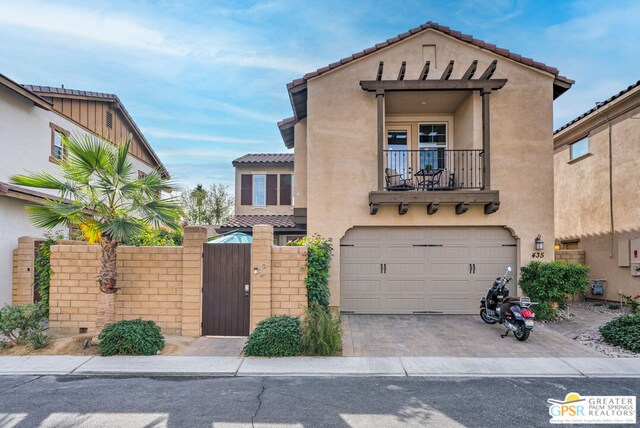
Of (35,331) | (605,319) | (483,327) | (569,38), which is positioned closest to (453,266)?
(483,327)

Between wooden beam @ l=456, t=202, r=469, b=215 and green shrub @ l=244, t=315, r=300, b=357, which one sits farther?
wooden beam @ l=456, t=202, r=469, b=215

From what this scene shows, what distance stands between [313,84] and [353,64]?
131cm

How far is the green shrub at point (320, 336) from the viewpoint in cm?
718

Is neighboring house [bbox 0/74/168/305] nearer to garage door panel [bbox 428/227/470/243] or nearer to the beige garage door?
the beige garage door

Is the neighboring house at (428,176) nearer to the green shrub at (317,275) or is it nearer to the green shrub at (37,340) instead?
the green shrub at (317,275)

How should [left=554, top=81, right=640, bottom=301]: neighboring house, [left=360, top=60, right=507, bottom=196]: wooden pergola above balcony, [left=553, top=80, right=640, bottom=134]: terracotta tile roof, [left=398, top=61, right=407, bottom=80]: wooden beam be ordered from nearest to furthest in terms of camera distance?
[left=398, top=61, right=407, bottom=80]: wooden beam → [left=360, top=60, right=507, bottom=196]: wooden pergola above balcony → [left=553, top=80, right=640, bottom=134]: terracotta tile roof → [left=554, top=81, right=640, bottom=301]: neighboring house

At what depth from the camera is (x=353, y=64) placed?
11148 millimetres

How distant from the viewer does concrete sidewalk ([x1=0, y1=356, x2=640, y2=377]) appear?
6363 mm

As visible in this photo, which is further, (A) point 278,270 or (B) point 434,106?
(B) point 434,106

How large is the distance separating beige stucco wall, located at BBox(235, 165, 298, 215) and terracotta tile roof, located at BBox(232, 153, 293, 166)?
0.30 m

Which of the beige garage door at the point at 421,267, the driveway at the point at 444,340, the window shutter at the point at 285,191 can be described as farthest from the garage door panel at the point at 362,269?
the window shutter at the point at 285,191

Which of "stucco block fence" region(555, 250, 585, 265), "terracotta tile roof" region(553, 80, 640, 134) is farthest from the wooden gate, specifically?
"terracotta tile roof" region(553, 80, 640, 134)

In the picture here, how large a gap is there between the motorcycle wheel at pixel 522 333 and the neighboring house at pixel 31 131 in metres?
8.94

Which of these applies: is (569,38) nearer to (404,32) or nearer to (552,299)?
(404,32)
